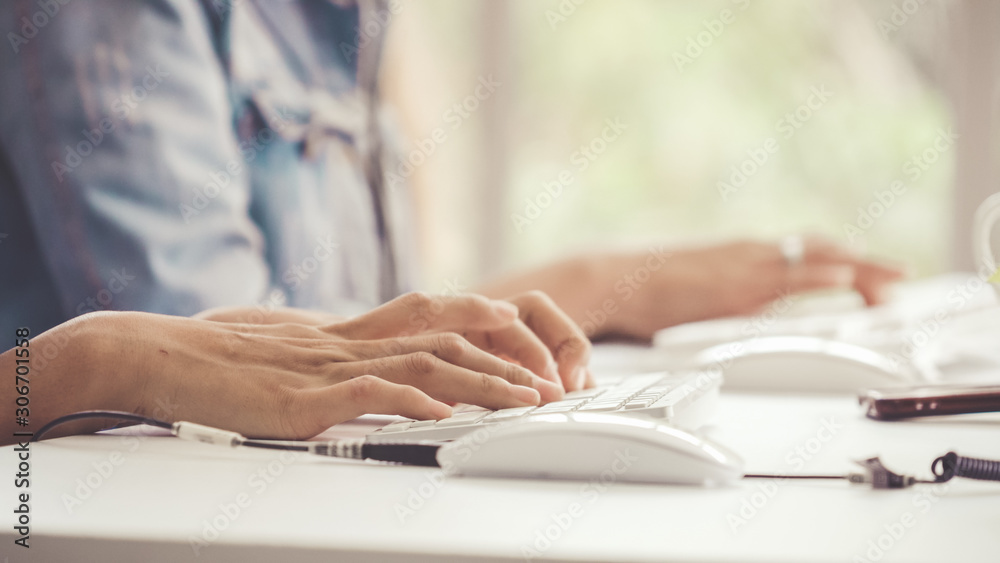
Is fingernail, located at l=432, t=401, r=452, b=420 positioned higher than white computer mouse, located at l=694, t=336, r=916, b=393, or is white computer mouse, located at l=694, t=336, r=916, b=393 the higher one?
fingernail, located at l=432, t=401, r=452, b=420

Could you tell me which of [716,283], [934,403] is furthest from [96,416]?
[716,283]

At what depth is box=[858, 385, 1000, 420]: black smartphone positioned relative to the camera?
0.63 metres

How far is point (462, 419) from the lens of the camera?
0.51 meters

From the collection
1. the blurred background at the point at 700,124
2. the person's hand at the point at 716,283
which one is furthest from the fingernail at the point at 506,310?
the blurred background at the point at 700,124

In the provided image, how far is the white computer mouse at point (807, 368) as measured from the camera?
0.78 metres

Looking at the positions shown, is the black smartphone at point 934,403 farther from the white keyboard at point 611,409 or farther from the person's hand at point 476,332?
the person's hand at point 476,332

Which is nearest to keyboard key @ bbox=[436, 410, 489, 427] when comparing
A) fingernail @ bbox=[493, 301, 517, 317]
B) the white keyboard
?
the white keyboard

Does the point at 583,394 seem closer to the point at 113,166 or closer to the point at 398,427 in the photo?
the point at 398,427

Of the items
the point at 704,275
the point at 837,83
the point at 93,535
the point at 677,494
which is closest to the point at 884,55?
the point at 837,83

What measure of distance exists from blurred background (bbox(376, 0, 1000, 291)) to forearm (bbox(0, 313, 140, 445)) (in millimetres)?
1687

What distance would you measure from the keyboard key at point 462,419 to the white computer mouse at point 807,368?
389 millimetres

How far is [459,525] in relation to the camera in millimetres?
358

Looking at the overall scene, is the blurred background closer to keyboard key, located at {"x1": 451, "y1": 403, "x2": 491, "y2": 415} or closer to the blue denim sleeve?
the blue denim sleeve

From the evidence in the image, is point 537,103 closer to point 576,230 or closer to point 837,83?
point 576,230
